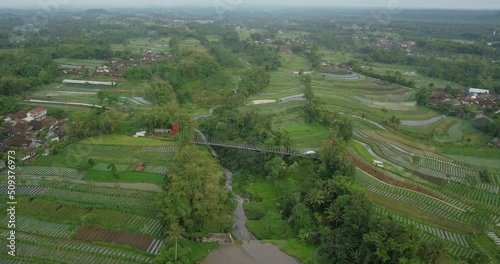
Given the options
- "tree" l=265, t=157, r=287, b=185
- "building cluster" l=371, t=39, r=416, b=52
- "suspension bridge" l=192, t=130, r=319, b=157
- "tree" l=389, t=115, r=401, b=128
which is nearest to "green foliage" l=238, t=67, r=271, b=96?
"suspension bridge" l=192, t=130, r=319, b=157

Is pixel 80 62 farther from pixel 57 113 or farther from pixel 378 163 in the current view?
pixel 378 163

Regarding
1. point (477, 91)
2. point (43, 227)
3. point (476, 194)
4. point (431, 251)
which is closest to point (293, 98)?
point (477, 91)

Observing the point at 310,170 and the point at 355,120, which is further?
Answer: the point at 355,120

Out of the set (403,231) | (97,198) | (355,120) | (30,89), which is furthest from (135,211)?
(30,89)

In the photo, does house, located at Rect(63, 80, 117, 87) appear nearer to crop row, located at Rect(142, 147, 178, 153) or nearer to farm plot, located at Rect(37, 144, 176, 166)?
farm plot, located at Rect(37, 144, 176, 166)

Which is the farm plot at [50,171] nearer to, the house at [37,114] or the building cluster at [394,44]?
the house at [37,114]

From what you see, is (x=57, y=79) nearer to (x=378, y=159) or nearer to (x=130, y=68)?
(x=130, y=68)
